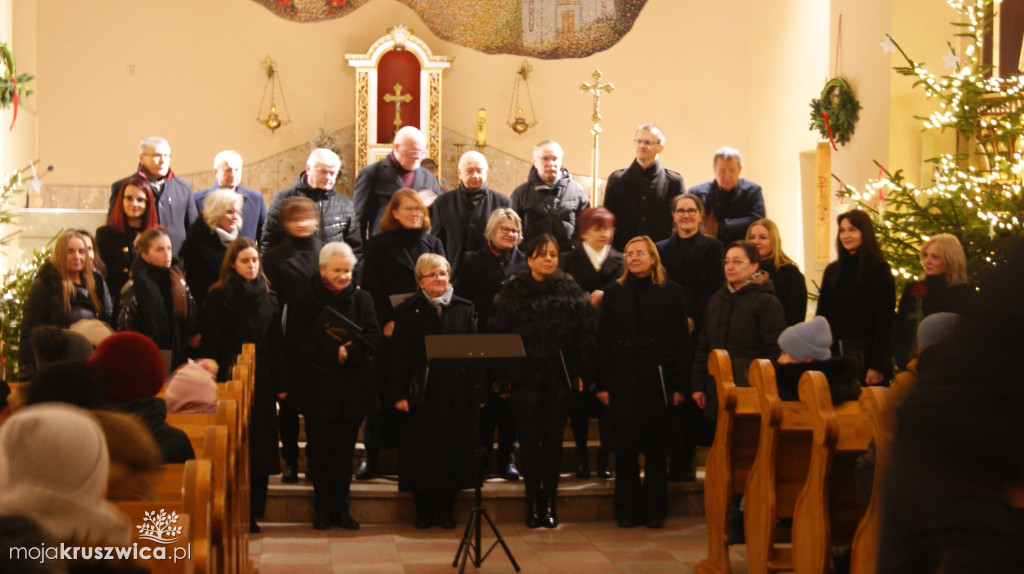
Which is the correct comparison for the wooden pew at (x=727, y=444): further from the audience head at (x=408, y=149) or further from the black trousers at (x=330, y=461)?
the audience head at (x=408, y=149)

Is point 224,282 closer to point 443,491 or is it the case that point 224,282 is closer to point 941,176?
point 443,491

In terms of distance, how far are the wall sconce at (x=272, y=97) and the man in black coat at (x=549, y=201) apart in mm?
5719

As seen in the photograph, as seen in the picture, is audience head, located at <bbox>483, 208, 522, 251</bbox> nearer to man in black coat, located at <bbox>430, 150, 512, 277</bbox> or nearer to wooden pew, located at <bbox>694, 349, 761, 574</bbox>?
man in black coat, located at <bbox>430, 150, 512, 277</bbox>

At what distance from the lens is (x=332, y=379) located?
223 inches

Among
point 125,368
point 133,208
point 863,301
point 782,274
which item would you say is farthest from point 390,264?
point 125,368

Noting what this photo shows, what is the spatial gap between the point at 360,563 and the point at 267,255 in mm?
2014

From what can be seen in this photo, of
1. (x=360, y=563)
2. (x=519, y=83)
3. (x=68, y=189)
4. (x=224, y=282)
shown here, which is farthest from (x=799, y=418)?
(x=68, y=189)

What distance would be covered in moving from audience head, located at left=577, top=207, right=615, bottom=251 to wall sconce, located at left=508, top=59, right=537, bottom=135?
237 inches

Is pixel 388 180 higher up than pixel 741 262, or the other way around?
pixel 388 180

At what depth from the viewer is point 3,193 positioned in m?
6.48

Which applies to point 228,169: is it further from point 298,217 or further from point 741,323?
point 741,323

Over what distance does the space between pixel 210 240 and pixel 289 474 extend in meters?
1.46

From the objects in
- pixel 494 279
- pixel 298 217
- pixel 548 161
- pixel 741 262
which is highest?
pixel 548 161

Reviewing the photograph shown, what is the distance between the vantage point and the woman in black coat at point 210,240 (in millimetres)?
6199
